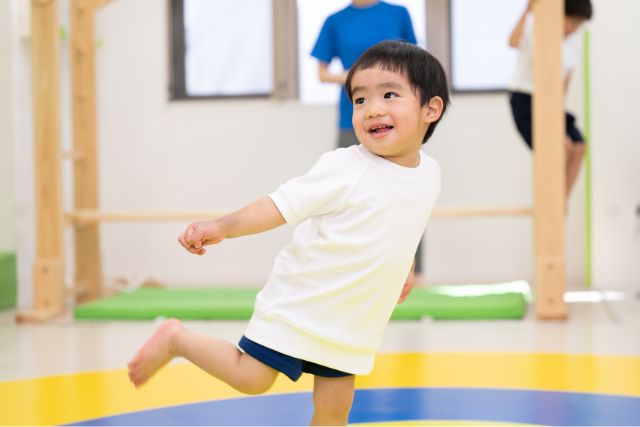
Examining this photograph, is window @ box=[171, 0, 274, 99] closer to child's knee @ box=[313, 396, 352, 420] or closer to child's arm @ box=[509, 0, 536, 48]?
child's arm @ box=[509, 0, 536, 48]

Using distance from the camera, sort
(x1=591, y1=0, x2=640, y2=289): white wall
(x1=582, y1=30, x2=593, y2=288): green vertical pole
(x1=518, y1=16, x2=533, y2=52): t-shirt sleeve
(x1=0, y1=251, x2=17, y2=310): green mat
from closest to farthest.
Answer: (x1=518, y1=16, x2=533, y2=52): t-shirt sleeve → (x1=0, y1=251, x2=17, y2=310): green mat → (x1=591, y1=0, x2=640, y2=289): white wall → (x1=582, y1=30, x2=593, y2=288): green vertical pole

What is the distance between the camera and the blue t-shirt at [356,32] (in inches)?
136

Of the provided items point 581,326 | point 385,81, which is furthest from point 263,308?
point 581,326

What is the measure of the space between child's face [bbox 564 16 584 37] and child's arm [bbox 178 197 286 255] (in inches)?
94.6

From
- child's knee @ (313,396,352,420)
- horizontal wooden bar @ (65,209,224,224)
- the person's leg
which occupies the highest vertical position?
the person's leg

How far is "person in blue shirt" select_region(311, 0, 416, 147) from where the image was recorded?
3.45 m

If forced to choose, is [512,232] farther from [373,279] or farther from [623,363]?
[373,279]

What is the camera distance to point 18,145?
385 cm

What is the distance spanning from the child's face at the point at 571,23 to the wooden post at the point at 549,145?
0.81ft

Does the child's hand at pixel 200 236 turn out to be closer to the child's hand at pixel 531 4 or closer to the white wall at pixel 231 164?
the child's hand at pixel 531 4

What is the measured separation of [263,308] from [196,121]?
10.8 feet

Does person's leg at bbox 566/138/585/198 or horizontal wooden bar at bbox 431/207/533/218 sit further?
person's leg at bbox 566/138/585/198

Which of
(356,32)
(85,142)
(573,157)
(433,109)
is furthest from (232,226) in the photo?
(85,142)

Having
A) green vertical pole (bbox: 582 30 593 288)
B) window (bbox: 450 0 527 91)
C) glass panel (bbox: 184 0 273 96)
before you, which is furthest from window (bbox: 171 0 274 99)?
green vertical pole (bbox: 582 30 593 288)
